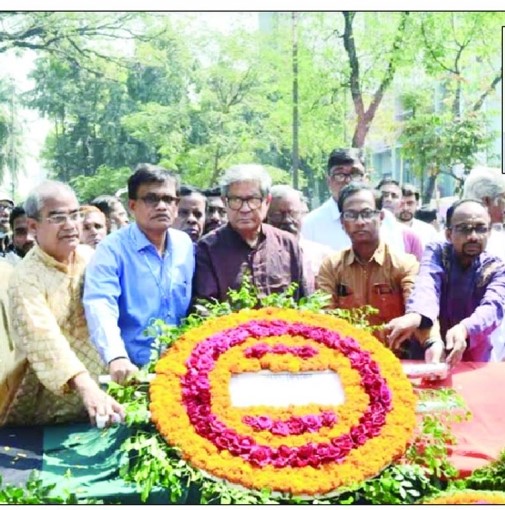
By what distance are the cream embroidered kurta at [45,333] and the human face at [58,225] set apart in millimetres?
58

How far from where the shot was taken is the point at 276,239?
375cm

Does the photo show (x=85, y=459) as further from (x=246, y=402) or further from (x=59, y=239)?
(x=59, y=239)

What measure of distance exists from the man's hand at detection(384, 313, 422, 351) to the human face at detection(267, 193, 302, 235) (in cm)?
130

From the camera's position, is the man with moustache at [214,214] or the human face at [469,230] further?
the man with moustache at [214,214]

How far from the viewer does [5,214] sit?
7270mm

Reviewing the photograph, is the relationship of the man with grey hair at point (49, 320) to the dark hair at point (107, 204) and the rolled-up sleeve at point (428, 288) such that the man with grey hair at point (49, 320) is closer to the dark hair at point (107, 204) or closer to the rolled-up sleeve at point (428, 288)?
the rolled-up sleeve at point (428, 288)

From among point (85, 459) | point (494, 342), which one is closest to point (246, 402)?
point (85, 459)

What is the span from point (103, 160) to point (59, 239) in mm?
21016

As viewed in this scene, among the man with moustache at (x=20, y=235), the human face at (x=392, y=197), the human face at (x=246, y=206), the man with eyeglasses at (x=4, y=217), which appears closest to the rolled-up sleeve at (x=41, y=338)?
the human face at (x=246, y=206)

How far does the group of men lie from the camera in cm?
331

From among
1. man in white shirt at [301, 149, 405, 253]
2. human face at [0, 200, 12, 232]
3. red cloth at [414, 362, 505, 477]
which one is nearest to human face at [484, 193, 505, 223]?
man in white shirt at [301, 149, 405, 253]

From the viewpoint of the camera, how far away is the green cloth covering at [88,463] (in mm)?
2834

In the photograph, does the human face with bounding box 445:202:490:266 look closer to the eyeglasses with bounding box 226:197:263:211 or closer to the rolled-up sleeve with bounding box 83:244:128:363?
the eyeglasses with bounding box 226:197:263:211

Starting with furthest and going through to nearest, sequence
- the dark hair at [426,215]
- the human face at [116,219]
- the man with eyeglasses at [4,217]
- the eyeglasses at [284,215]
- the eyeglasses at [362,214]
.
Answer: the dark hair at [426,215], the man with eyeglasses at [4,217], the human face at [116,219], the eyeglasses at [284,215], the eyeglasses at [362,214]
